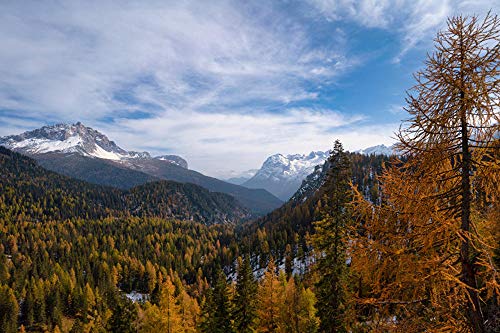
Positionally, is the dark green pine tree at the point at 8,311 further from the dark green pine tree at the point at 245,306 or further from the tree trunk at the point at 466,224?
the tree trunk at the point at 466,224

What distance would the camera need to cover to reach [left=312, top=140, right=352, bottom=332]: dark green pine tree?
18.5 metres

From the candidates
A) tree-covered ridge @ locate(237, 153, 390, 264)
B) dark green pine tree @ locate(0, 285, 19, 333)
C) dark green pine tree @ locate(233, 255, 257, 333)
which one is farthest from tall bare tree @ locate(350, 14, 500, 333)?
dark green pine tree @ locate(0, 285, 19, 333)

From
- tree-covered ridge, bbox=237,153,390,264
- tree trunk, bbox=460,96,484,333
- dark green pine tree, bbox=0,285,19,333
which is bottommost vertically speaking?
dark green pine tree, bbox=0,285,19,333

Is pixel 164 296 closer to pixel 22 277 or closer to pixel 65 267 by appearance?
pixel 22 277

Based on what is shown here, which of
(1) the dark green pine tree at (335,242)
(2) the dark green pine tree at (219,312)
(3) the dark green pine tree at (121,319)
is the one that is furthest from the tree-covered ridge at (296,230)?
(1) the dark green pine tree at (335,242)

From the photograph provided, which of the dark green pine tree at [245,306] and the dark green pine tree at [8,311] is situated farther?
the dark green pine tree at [8,311]

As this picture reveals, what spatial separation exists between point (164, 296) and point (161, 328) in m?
3.61

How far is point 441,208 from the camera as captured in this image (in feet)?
21.7

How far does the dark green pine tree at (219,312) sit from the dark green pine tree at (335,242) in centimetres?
1207

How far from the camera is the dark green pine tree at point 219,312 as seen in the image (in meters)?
27.8

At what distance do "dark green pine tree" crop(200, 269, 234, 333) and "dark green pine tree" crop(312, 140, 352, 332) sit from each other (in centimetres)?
1207

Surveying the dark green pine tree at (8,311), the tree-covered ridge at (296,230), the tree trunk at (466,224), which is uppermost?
the tree trunk at (466,224)

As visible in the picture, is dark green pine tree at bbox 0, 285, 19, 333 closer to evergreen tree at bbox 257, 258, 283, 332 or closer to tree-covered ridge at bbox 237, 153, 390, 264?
evergreen tree at bbox 257, 258, 283, 332

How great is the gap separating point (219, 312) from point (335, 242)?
16410 millimetres
